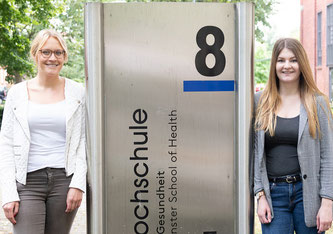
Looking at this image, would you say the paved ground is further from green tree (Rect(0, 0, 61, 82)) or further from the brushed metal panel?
green tree (Rect(0, 0, 61, 82))

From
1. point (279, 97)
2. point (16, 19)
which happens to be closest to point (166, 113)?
point (279, 97)

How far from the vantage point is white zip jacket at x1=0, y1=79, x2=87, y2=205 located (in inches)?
113

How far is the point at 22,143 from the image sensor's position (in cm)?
288

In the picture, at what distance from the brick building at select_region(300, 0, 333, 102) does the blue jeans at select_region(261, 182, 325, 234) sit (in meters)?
23.3

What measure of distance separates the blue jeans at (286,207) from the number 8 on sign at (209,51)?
77 cm

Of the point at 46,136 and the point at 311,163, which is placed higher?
the point at 46,136

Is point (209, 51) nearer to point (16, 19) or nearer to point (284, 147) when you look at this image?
point (284, 147)

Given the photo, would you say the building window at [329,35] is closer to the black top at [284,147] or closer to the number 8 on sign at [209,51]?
the black top at [284,147]

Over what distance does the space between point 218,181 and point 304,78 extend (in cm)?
81

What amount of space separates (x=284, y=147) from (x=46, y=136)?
1429mm

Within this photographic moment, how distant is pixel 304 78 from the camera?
2.87 m

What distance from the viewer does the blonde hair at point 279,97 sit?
2.77m

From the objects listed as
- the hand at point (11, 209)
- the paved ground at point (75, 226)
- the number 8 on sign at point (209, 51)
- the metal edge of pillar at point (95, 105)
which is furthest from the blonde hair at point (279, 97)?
the paved ground at point (75, 226)

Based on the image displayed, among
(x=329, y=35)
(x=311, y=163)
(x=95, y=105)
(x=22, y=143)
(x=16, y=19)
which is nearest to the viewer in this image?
(x=95, y=105)
